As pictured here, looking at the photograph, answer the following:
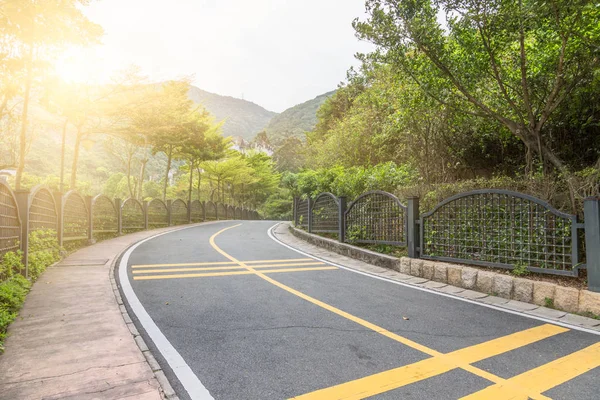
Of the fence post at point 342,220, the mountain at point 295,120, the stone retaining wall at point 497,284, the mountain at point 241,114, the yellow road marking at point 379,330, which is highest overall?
the mountain at point 241,114

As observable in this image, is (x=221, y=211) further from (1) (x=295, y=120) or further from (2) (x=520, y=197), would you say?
(1) (x=295, y=120)

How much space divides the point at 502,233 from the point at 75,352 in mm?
5741

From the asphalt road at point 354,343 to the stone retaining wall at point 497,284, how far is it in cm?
72

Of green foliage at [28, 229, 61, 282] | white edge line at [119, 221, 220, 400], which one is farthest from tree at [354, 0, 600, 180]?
green foliage at [28, 229, 61, 282]

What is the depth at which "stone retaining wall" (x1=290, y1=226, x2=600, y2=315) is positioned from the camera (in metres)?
4.25

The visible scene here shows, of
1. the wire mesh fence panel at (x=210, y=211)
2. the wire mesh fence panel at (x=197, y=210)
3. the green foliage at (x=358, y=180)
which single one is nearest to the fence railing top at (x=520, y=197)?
the green foliage at (x=358, y=180)

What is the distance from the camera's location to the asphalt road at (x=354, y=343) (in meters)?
2.48

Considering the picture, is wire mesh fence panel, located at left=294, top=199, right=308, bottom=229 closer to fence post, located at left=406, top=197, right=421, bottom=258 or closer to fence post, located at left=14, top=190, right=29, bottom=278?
fence post, located at left=406, top=197, right=421, bottom=258

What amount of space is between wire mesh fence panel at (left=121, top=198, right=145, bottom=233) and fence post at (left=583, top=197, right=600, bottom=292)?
13661 mm

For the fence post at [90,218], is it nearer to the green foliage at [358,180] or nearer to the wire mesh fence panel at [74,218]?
the wire mesh fence panel at [74,218]

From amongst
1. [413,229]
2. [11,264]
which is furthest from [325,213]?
[11,264]

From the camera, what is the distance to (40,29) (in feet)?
36.2

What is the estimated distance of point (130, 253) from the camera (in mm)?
8633

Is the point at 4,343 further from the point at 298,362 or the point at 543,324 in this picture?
the point at 543,324
